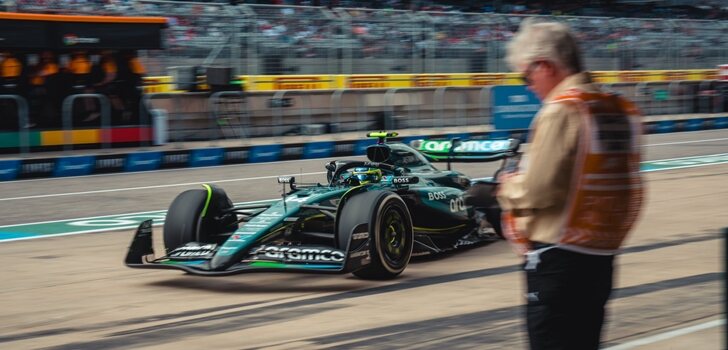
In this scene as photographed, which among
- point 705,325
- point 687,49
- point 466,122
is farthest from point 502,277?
point 687,49

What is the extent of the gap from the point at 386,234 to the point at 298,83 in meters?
17.4

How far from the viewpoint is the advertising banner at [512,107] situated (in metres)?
22.8

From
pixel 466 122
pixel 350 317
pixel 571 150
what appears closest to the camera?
pixel 571 150

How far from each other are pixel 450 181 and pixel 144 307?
423 cm

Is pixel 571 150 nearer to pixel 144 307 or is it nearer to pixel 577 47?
pixel 577 47

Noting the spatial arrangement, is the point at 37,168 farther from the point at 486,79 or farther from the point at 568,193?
the point at 568,193

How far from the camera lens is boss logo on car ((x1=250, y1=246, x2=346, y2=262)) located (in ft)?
27.7

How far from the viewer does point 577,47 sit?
355 cm

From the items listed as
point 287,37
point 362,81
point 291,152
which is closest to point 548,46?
point 291,152

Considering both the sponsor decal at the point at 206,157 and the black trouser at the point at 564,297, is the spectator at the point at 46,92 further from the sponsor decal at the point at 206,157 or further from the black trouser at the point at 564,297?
the black trouser at the point at 564,297

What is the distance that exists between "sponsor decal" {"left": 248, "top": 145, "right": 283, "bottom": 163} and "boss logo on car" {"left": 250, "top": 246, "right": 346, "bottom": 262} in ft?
45.6

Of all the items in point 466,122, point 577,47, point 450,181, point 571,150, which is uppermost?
point 577,47

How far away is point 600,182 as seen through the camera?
3.52m

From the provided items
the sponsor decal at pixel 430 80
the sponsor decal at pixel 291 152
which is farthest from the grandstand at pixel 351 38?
the sponsor decal at pixel 291 152
